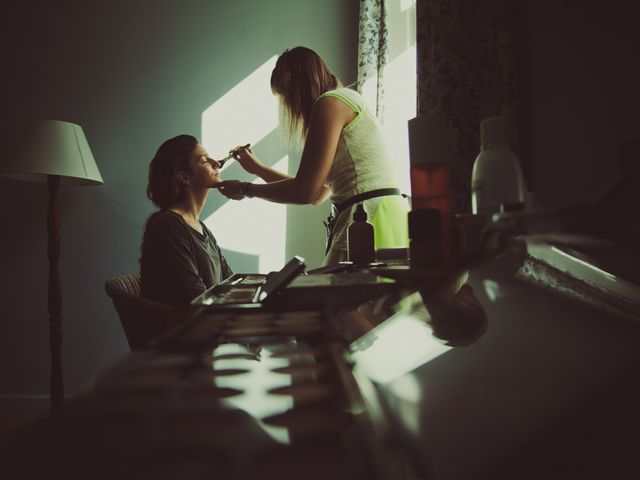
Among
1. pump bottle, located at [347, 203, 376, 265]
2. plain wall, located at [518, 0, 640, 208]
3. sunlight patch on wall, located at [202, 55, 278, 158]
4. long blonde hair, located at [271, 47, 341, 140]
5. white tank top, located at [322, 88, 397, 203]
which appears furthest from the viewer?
sunlight patch on wall, located at [202, 55, 278, 158]

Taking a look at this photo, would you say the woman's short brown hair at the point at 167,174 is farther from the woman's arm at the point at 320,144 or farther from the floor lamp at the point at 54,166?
the woman's arm at the point at 320,144

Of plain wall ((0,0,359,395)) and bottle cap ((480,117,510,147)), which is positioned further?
plain wall ((0,0,359,395))

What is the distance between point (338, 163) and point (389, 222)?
0.79 feet

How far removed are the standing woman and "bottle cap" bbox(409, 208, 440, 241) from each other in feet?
1.90

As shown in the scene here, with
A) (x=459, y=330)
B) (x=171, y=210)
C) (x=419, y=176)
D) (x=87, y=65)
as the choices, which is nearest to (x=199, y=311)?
(x=459, y=330)

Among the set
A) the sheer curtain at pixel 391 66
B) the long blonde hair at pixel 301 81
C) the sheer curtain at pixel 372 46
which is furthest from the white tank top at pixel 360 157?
the sheer curtain at pixel 372 46

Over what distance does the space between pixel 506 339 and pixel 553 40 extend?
0.77m

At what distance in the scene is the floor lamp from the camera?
2.11 metres

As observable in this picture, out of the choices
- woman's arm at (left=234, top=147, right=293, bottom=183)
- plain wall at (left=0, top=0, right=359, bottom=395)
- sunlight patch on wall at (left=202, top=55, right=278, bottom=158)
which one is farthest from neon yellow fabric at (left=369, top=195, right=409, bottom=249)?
sunlight patch on wall at (left=202, top=55, right=278, bottom=158)

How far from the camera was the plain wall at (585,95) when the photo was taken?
604 millimetres

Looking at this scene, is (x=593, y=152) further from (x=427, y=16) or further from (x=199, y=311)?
(x=427, y=16)

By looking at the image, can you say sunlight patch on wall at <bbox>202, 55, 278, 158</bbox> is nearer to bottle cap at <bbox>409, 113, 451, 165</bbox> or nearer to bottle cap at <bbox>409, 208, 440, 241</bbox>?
bottle cap at <bbox>409, 113, 451, 165</bbox>

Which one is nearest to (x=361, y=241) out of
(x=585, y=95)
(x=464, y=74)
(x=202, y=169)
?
(x=585, y=95)

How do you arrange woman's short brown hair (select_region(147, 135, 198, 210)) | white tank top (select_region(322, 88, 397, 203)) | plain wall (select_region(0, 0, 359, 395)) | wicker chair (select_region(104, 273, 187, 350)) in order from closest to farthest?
wicker chair (select_region(104, 273, 187, 350)) < white tank top (select_region(322, 88, 397, 203)) < woman's short brown hair (select_region(147, 135, 198, 210)) < plain wall (select_region(0, 0, 359, 395))
